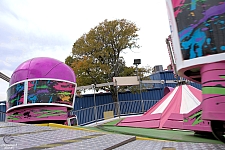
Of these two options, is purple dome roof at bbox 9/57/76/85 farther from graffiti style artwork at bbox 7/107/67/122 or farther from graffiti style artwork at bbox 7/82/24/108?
graffiti style artwork at bbox 7/107/67/122

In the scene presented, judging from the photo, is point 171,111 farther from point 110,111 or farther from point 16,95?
point 110,111

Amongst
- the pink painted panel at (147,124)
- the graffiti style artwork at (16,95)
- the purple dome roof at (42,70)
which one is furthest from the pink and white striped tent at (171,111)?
the graffiti style artwork at (16,95)

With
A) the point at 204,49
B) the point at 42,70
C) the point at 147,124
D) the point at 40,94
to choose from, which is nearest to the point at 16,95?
the point at 40,94

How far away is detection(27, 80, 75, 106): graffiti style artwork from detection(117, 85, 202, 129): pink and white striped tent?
86.2 inches

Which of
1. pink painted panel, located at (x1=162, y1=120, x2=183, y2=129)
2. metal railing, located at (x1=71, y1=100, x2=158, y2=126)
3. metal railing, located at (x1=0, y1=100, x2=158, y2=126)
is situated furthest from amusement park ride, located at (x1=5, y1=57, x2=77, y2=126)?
metal railing, located at (x1=71, y1=100, x2=158, y2=126)

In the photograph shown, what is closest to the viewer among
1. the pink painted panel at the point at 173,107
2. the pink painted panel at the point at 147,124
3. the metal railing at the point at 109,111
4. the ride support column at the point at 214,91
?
the ride support column at the point at 214,91

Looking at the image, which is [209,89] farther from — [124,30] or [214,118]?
[124,30]

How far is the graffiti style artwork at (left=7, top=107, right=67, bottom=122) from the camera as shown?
5.43m

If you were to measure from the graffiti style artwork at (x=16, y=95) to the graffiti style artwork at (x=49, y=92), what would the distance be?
0.24 metres

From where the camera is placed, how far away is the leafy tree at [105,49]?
14.8m

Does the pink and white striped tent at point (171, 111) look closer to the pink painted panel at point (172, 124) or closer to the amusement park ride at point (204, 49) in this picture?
the pink painted panel at point (172, 124)

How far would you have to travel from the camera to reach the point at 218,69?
9.37 feet

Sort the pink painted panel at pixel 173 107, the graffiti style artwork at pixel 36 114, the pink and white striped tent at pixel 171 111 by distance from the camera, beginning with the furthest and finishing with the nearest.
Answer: the pink painted panel at pixel 173 107, the pink and white striped tent at pixel 171 111, the graffiti style artwork at pixel 36 114

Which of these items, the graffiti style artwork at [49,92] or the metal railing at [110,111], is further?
the metal railing at [110,111]
